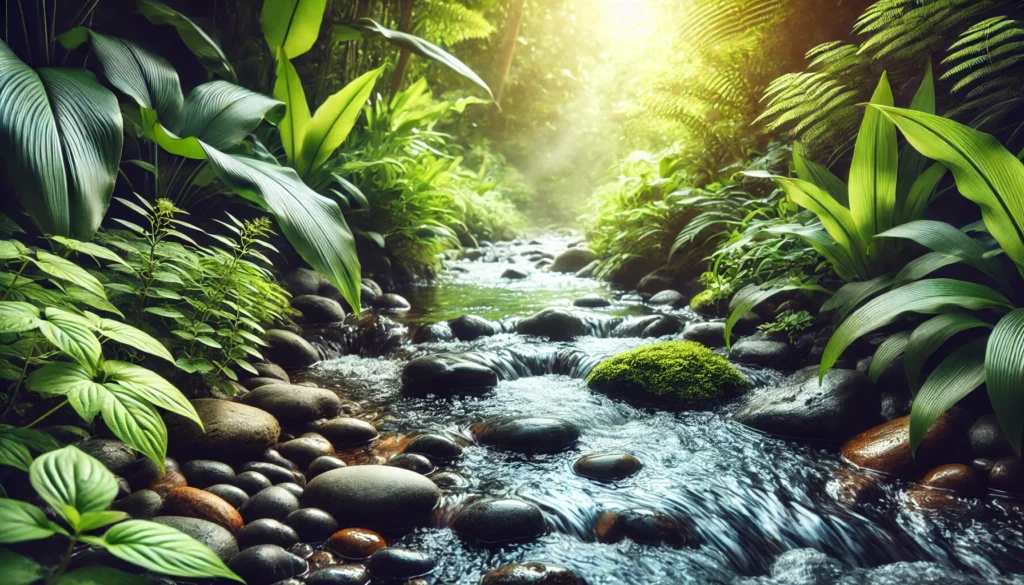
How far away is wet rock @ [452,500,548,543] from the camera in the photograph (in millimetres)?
1846

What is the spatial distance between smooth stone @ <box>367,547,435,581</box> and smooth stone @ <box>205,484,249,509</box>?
0.49 meters

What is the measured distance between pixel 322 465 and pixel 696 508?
1.31 metres

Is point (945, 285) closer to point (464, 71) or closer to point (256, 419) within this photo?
point (256, 419)

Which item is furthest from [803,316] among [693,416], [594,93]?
[594,93]

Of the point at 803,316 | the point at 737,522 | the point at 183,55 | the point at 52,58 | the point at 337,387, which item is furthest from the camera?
the point at 183,55

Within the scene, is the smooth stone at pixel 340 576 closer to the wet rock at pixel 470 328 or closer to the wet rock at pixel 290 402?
the wet rock at pixel 290 402

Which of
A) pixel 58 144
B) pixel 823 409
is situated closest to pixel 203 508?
pixel 58 144

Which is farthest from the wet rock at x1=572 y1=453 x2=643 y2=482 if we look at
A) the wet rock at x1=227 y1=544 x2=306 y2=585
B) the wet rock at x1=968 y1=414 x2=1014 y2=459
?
the wet rock at x1=968 y1=414 x2=1014 y2=459

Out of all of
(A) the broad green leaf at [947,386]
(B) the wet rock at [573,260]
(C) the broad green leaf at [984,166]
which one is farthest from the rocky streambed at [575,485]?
(B) the wet rock at [573,260]

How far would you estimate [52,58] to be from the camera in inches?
104

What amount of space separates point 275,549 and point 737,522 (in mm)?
1407

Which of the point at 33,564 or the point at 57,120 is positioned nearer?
the point at 33,564

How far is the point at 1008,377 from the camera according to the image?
178 cm

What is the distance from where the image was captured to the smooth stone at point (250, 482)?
196 cm
